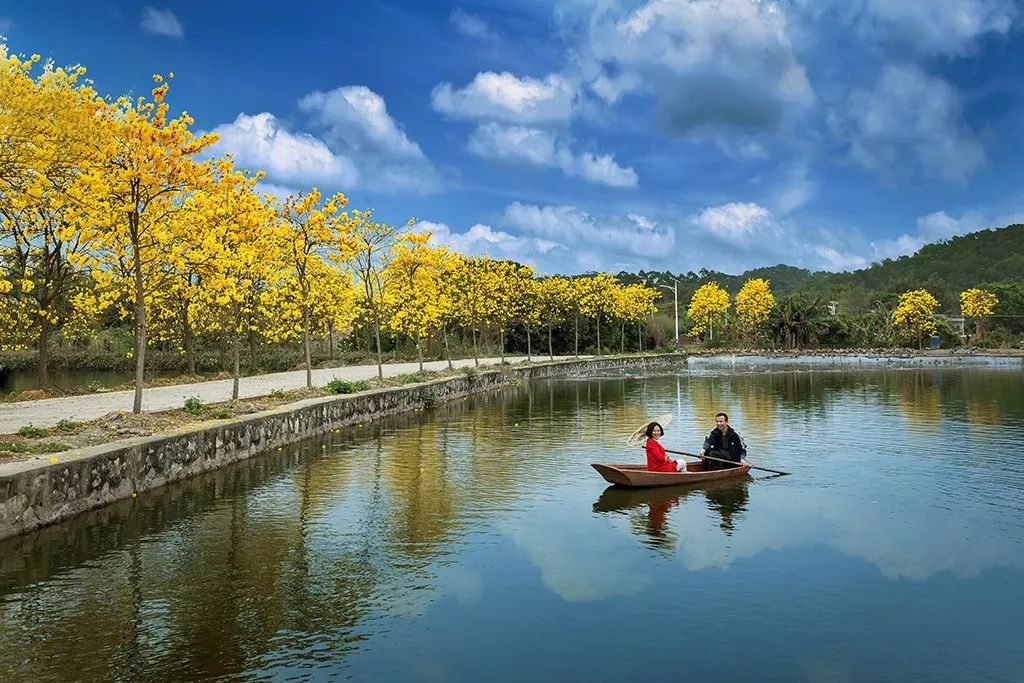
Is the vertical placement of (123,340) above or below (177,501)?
above

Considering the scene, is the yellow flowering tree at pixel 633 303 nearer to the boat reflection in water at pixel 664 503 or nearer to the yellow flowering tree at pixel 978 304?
the yellow flowering tree at pixel 978 304

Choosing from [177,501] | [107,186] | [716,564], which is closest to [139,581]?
[177,501]

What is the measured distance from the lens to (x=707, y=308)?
91.2 meters

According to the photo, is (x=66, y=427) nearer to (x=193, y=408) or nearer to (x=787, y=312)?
(x=193, y=408)

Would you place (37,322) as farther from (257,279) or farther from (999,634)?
(999,634)

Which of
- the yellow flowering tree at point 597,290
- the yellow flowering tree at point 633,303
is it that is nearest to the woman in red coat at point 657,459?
the yellow flowering tree at point 597,290

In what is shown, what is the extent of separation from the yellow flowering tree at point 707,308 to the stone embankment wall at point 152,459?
6636 cm

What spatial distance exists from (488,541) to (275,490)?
5.48 m

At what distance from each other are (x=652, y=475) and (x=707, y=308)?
77.8 metres

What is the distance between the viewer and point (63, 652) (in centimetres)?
820

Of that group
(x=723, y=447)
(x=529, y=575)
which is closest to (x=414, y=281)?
(x=723, y=447)

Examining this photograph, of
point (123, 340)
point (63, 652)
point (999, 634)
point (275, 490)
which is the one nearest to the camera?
point (63, 652)

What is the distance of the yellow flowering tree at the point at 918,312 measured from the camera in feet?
260

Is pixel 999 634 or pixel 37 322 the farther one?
pixel 37 322
